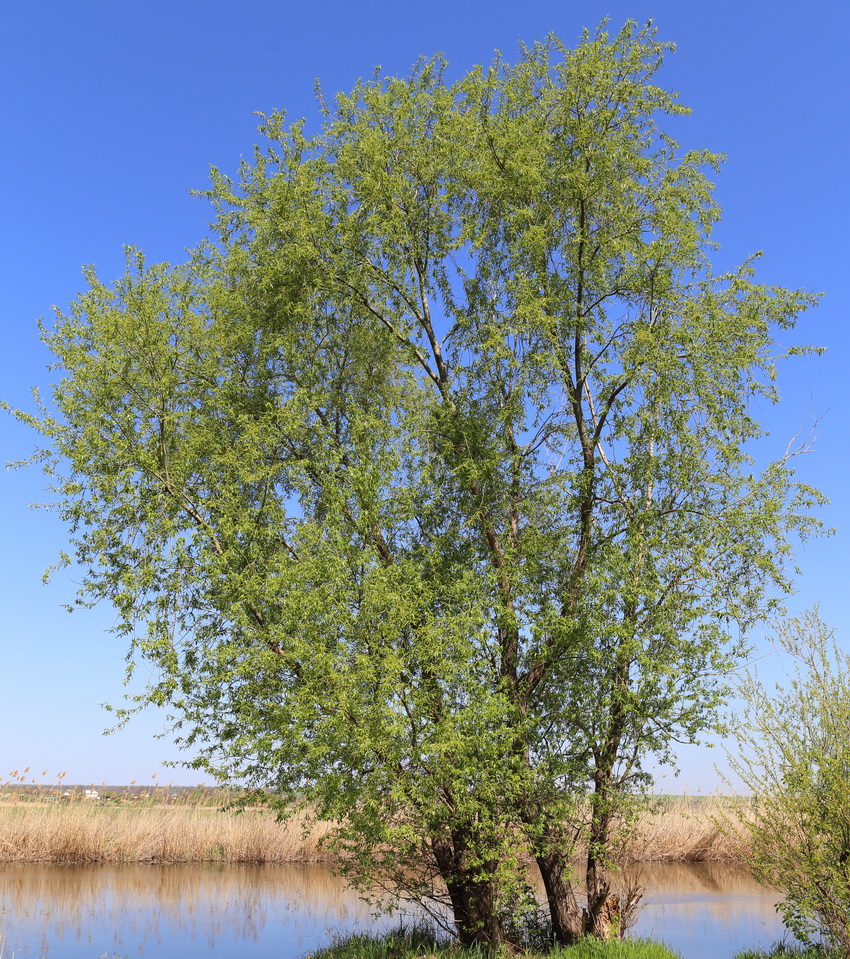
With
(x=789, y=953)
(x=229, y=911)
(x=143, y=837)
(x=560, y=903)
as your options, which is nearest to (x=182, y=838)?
(x=143, y=837)

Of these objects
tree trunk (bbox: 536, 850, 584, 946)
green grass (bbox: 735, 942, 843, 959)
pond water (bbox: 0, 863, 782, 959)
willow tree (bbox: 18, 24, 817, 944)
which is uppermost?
willow tree (bbox: 18, 24, 817, 944)

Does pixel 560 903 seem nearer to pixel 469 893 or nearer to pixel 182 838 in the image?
pixel 469 893

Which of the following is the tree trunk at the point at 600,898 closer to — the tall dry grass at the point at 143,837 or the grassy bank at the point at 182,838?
the grassy bank at the point at 182,838

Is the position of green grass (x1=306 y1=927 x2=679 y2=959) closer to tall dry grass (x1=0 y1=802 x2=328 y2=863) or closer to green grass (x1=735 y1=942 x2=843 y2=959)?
green grass (x1=735 y1=942 x2=843 y2=959)

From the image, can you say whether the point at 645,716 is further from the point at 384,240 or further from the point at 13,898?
the point at 13,898

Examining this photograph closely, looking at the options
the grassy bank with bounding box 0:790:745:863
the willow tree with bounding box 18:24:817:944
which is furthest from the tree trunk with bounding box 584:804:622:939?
the grassy bank with bounding box 0:790:745:863

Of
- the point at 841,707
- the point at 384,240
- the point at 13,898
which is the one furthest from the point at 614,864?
the point at 13,898

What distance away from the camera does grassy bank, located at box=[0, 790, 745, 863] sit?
24.0 m

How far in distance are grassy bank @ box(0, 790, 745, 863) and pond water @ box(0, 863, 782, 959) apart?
0.49 metres

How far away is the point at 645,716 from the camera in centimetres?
1255

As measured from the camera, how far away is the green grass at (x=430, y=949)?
38.7ft

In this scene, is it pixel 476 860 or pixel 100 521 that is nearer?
pixel 476 860

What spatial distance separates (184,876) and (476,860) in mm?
15293

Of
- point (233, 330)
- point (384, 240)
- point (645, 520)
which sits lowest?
point (645, 520)
